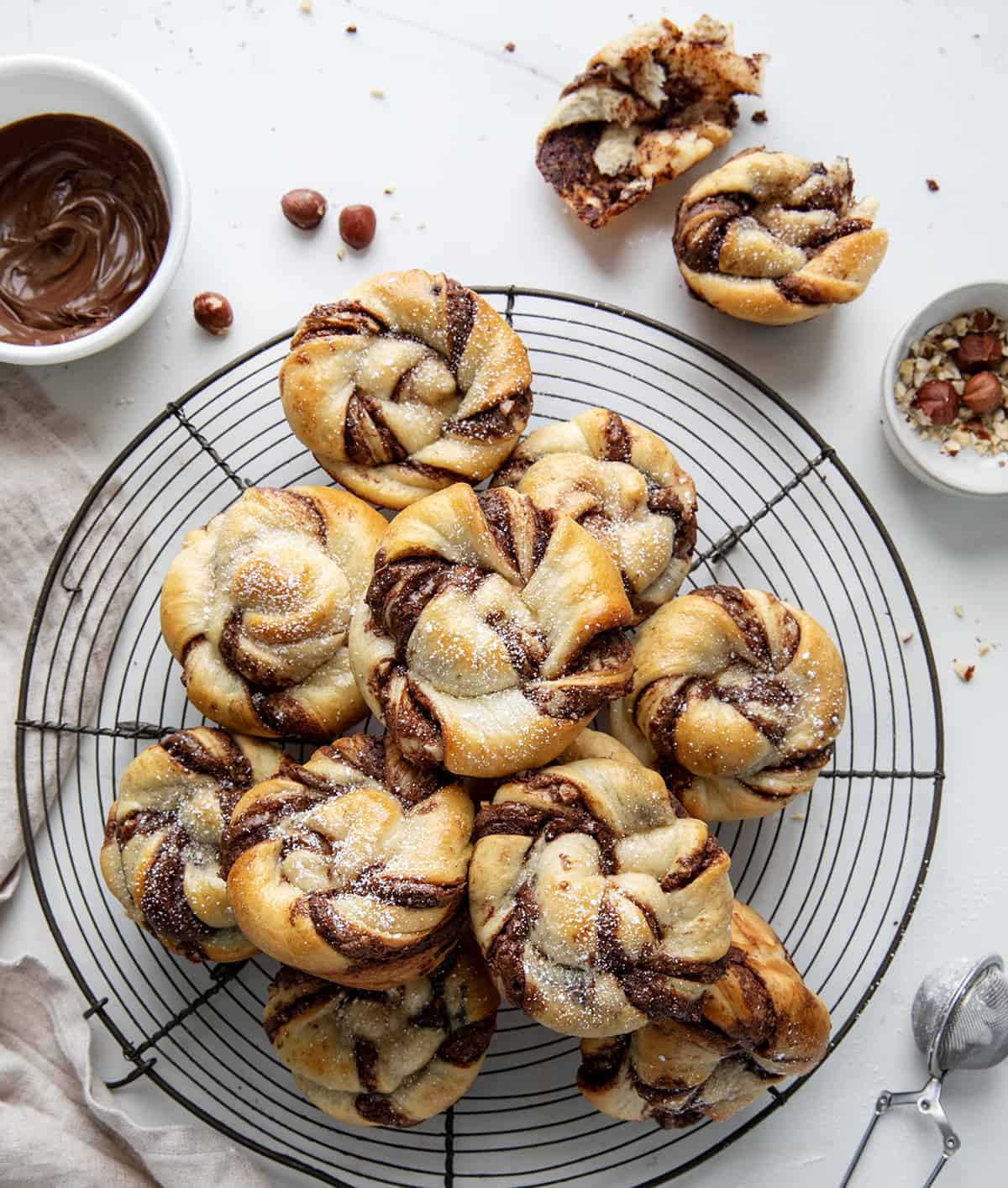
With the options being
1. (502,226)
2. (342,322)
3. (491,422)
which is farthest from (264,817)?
(502,226)

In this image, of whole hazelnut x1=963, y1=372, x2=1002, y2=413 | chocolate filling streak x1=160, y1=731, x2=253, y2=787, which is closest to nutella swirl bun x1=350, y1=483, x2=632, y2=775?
chocolate filling streak x1=160, y1=731, x2=253, y2=787

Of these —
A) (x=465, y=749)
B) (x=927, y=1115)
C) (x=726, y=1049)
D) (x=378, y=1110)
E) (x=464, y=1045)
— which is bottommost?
(x=378, y=1110)

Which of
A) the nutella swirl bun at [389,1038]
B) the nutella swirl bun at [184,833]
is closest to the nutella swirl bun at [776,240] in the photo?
the nutella swirl bun at [184,833]

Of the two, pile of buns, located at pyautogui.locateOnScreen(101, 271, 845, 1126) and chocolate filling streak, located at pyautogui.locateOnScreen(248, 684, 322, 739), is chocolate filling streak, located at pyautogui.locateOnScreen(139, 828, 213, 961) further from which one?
chocolate filling streak, located at pyautogui.locateOnScreen(248, 684, 322, 739)

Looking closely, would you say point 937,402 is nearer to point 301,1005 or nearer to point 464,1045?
point 464,1045

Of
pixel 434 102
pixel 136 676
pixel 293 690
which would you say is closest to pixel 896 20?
pixel 434 102
